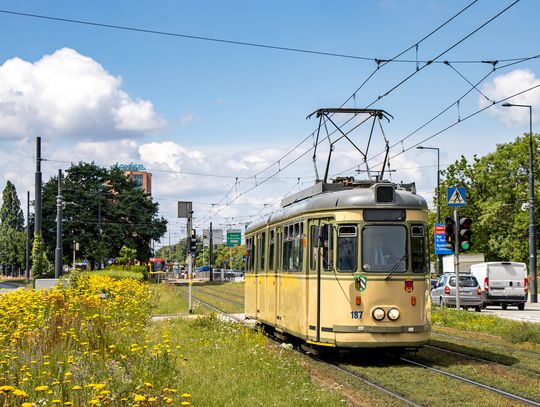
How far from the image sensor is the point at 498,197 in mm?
65750

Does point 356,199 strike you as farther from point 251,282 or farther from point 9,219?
point 9,219

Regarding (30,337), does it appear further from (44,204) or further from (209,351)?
(44,204)

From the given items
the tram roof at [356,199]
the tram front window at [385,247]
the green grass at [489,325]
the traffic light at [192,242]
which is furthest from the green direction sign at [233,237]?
the tram front window at [385,247]

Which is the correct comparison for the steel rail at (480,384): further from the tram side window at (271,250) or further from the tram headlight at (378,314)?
the tram side window at (271,250)

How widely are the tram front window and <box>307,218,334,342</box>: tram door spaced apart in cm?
66

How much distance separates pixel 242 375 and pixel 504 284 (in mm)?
26678

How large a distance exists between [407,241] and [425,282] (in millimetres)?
815

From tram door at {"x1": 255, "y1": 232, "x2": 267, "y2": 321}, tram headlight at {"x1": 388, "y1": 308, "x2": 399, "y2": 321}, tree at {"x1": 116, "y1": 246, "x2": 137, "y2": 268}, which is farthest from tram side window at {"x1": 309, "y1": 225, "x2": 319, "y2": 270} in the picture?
tree at {"x1": 116, "y1": 246, "x2": 137, "y2": 268}

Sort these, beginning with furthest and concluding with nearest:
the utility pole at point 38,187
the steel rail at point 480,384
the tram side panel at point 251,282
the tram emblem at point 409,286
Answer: the utility pole at point 38,187 → the tram side panel at point 251,282 → the tram emblem at point 409,286 → the steel rail at point 480,384

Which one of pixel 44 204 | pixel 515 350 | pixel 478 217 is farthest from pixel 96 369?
pixel 44 204

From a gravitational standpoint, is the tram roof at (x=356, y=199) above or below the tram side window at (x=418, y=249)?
above

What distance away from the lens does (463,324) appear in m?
23.0

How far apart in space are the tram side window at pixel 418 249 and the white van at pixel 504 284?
22692 millimetres

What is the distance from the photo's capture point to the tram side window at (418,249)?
1433 cm
